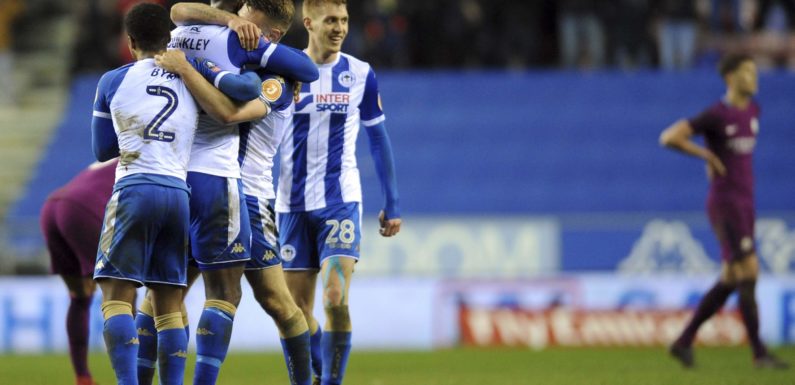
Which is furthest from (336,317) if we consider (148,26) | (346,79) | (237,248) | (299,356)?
(148,26)

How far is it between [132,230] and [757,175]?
13.9 m

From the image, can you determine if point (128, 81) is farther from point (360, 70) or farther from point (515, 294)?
point (515, 294)

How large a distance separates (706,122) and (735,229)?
2.95 ft

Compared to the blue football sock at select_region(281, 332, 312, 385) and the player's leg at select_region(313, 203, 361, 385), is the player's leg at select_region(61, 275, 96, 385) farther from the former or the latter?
the blue football sock at select_region(281, 332, 312, 385)

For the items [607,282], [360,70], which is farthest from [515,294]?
[360,70]

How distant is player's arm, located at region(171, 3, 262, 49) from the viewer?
6078 mm

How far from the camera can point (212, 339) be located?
235 inches

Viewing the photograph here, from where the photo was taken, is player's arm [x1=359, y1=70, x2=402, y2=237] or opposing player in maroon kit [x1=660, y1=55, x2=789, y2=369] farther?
opposing player in maroon kit [x1=660, y1=55, x2=789, y2=369]

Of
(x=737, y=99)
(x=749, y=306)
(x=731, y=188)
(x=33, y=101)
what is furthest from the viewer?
(x=33, y=101)

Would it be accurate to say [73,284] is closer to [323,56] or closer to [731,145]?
[323,56]

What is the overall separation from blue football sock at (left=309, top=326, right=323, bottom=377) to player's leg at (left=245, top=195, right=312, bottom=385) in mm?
841

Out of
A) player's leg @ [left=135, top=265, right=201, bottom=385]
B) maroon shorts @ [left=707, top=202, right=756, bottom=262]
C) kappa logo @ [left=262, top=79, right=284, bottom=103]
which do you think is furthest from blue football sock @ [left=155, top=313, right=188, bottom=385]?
maroon shorts @ [left=707, top=202, right=756, bottom=262]

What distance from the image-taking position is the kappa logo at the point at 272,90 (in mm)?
6270

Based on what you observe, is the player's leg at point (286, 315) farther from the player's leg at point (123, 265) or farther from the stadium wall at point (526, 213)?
the stadium wall at point (526, 213)
